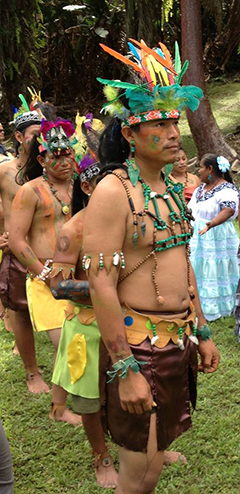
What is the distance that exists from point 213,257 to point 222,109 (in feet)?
33.6

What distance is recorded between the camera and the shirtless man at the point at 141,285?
2270mm

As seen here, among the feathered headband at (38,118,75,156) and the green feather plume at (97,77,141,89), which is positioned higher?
the green feather plume at (97,77,141,89)

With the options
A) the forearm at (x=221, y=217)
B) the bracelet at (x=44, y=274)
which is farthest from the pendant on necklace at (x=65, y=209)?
the forearm at (x=221, y=217)

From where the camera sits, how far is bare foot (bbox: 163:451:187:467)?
143 inches

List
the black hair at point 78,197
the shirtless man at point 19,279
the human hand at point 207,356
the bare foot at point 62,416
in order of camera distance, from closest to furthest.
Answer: the human hand at point 207,356 < the black hair at point 78,197 < the bare foot at point 62,416 < the shirtless man at point 19,279

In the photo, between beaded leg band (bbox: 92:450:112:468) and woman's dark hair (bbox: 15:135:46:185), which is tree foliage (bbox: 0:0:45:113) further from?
beaded leg band (bbox: 92:450:112:468)

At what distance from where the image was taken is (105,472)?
3500 millimetres

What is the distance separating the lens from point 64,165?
406 cm

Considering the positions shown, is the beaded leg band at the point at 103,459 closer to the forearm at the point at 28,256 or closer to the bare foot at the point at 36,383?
the forearm at the point at 28,256

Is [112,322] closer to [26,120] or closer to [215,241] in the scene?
[26,120]

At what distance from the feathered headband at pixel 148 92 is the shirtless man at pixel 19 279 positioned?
2319 mm

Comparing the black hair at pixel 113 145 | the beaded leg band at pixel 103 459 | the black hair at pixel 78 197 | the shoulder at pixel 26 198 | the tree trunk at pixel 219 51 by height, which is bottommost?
the tree trunk at pixel 219 51

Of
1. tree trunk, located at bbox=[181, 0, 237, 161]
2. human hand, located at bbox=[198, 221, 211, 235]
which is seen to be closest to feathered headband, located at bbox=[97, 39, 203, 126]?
human hand, located at bbox=[198, 221, 211, 235]

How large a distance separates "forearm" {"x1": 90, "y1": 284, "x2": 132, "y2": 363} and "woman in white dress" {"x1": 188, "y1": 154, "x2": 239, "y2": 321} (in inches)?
161
